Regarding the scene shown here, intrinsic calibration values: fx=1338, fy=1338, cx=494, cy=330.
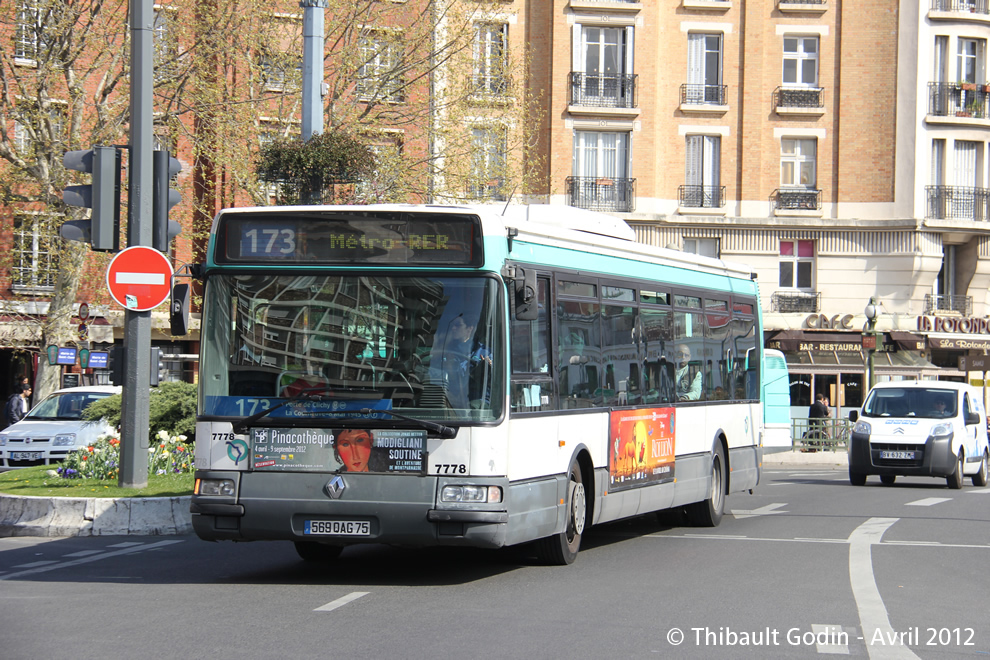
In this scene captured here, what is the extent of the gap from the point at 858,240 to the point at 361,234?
3420 cm

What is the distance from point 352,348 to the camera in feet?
31.7

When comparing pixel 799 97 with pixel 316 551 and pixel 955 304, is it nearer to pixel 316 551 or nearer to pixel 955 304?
pixel 955 304

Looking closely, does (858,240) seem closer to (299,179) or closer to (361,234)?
(299,179)

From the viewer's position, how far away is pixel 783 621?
8.41 metres

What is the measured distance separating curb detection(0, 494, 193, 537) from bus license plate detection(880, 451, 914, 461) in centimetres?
1361

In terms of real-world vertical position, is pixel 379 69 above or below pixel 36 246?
above

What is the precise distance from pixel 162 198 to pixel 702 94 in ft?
98.0

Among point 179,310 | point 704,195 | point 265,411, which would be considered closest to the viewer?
point 265,411

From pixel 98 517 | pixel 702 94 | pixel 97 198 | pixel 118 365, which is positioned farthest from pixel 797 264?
pixel 98 517

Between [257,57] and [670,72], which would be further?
[670,72]

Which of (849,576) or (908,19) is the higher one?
(908,19)

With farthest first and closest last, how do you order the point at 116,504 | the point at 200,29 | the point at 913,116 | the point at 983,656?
the point at 913,116
the point at 200,29
the point at 116,504
the point at 983,656

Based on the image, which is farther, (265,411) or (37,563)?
(37,563)

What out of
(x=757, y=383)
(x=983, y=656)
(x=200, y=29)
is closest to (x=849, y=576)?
(x=983, y=656)
